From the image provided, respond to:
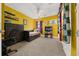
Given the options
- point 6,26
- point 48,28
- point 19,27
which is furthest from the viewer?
point 48,28

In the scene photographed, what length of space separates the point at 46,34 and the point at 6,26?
6123 millimetres

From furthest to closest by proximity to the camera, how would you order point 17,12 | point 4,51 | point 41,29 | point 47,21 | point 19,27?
1. point 41,29
2. point 47,21
3. point 17,12
4. point 19,27
5. point 4,51

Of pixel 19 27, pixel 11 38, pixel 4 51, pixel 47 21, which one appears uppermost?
pixel 47 21

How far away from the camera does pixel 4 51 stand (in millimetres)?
4043

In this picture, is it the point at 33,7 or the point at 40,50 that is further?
the point at 33,7

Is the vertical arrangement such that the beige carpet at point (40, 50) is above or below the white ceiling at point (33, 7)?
below

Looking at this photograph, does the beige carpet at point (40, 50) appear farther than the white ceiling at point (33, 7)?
No

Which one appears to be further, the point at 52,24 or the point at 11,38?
the point at 52,24

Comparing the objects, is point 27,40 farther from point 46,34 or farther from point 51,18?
point 51,18

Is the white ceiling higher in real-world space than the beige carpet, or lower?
higher

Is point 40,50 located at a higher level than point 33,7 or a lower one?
Answer: lower

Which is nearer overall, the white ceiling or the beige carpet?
the beige carpet

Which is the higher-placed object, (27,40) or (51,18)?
(51,18)

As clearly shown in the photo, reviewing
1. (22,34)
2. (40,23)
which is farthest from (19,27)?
(40,23)
